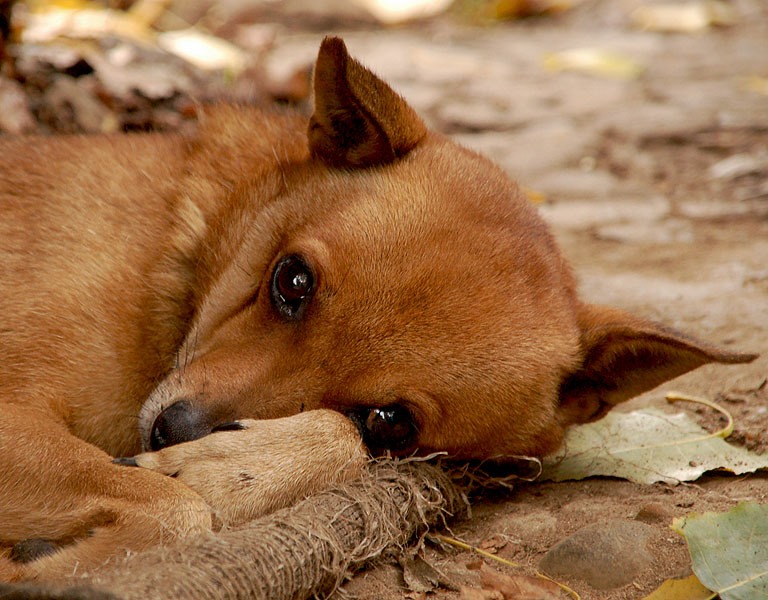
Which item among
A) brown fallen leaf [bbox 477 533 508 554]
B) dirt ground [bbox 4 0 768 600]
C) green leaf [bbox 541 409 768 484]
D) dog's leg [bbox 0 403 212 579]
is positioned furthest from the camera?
green leaf [bbox 541 409 768 484]

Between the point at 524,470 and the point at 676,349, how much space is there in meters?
0.79

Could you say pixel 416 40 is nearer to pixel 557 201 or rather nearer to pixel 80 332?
pixel 557 201

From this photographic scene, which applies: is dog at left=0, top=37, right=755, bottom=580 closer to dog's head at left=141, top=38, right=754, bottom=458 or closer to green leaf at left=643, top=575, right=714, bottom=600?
dog's head at left=141, top=38, right=754, bottom=458

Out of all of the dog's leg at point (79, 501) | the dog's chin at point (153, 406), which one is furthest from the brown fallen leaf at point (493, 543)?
the dog's chin at point (153, 406)

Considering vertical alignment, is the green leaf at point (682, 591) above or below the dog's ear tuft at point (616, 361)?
below

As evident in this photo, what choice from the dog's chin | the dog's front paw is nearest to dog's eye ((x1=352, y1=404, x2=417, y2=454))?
the dog's front paw

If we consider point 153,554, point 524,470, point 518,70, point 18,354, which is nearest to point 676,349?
point 524,470

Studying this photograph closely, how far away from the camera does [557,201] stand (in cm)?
666

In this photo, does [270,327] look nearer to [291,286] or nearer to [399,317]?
[291,286]

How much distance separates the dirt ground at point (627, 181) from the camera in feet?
11.0

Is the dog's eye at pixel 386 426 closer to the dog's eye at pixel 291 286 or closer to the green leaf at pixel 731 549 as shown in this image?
the dog's eye at pixel 291 286

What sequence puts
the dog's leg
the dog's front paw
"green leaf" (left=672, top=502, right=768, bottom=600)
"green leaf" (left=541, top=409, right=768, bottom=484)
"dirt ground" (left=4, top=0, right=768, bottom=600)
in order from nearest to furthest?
"green leaf" (left=672, top=502, right=768, bottom=600) < the dog's leg < the dog's front paw < "dirt ground" (left=4, top=0, right=768, bottom=600) < "green leaf" (left=541, top=409, right=768, bottom=484)

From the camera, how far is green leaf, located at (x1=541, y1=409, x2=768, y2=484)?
144 inches

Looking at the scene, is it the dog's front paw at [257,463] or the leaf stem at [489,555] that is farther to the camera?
the dog's front paw at [257,463]
